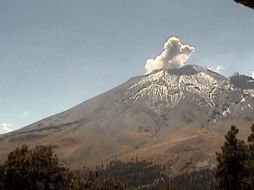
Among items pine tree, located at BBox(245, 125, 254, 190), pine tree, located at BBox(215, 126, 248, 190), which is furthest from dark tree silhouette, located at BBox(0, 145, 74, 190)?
pine tree, located at BBox(245, 125, 254, 190)

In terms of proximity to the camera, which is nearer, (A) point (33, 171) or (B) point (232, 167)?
(A) point (33, 171)

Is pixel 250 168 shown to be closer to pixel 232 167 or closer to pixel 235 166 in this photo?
pixel 235 166

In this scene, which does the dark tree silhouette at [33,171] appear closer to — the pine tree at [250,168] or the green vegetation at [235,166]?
the green vegetation at [235,166]

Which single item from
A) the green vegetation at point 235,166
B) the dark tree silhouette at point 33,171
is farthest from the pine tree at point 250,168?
the dark tree silhouette at point 33,171

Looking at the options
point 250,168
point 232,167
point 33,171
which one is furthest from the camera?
point 232,167

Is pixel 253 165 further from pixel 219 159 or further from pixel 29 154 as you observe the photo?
pixel 29 154

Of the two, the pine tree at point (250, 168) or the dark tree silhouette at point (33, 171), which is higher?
the dark tree silhouette at point (33, 171)

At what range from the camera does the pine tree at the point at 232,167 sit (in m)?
44.4

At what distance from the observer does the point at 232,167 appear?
44906 mm

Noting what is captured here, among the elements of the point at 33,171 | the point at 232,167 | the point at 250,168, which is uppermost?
the point at 33,171

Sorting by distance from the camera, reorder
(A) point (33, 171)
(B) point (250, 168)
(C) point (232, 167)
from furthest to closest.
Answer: (C) point (232, 167) < (B) point (250, 168) < (A) point (33, 171)

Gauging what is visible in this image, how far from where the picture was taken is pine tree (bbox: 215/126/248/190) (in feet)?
146

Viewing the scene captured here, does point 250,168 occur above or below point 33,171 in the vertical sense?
below

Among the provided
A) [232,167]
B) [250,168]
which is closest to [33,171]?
[232,167]
